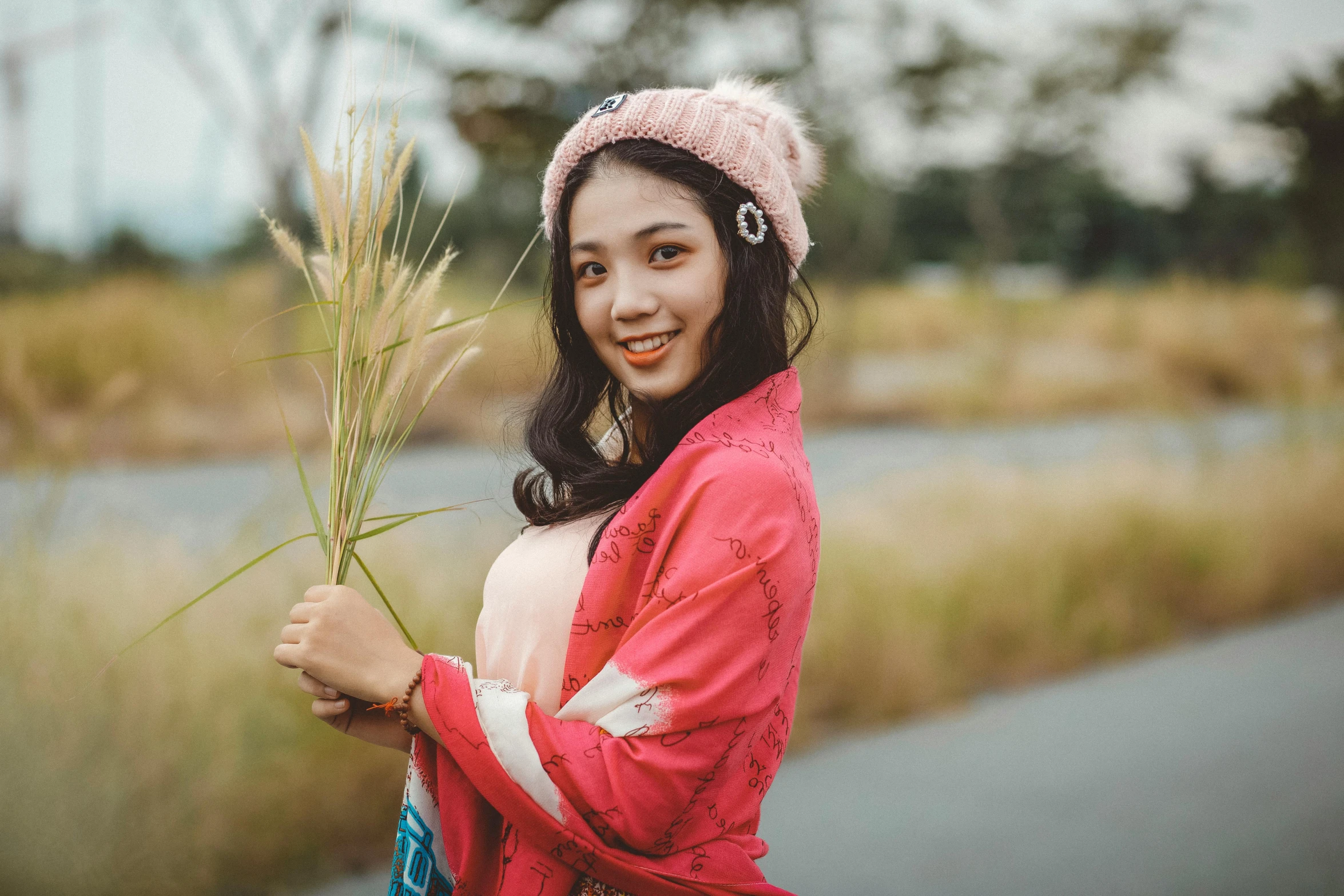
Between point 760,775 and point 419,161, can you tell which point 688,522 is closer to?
point 760,775

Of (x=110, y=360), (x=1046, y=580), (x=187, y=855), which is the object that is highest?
(x=110, y=360)

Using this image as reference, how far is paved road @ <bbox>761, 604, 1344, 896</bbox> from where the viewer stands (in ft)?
11.3

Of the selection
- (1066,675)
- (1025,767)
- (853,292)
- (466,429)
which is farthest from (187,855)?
(853,292)

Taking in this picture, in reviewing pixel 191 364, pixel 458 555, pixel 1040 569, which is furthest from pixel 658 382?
pixel 191 364

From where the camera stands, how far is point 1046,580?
5.53 m

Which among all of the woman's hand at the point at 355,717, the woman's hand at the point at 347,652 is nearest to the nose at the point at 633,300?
the woman's hand at the point at 347,652

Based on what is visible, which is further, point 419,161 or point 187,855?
point 419,161

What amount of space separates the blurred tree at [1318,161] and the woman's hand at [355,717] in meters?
12.5

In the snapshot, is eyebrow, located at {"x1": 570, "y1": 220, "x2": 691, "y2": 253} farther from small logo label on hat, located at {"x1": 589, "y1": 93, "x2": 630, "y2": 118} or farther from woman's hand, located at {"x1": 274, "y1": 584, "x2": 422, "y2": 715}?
woman's hand, located at {"x1": 274, "y1": 584, "x2": 422, "y2": 715}

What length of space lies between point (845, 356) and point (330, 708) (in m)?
9.92

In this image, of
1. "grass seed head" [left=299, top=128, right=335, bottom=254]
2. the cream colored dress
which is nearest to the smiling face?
the cream colored dress

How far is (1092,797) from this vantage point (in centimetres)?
403

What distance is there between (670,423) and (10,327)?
4019 mm

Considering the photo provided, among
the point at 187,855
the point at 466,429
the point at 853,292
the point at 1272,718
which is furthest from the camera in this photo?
the point at 853,292
